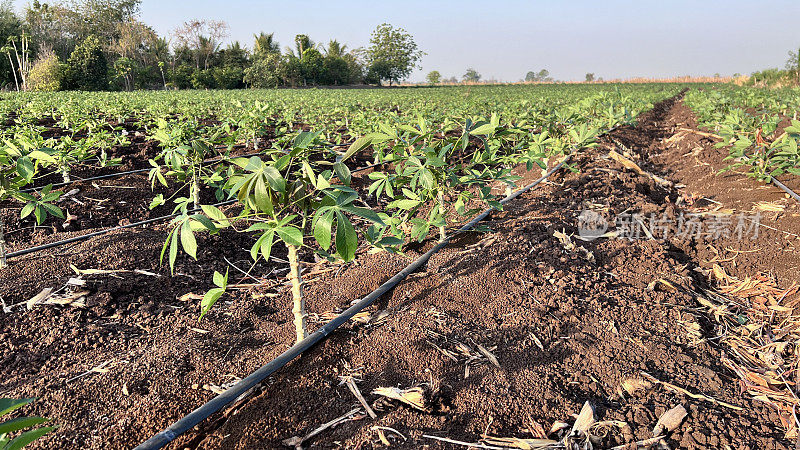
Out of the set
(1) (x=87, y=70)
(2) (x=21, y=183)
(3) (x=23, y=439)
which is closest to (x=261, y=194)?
(3) (x=23, y=439)

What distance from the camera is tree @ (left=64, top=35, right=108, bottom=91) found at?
87.8 feet

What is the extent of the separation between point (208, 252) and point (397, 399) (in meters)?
2.12

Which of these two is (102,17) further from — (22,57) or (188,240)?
(188,240)

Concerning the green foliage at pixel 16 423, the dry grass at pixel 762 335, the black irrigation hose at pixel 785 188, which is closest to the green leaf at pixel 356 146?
the green foliage at pixel 16 423

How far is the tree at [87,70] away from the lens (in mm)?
26766

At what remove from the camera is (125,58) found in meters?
29.4

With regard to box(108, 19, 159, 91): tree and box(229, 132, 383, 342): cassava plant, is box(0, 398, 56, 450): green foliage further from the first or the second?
box(108, 19, 159, 91): tree

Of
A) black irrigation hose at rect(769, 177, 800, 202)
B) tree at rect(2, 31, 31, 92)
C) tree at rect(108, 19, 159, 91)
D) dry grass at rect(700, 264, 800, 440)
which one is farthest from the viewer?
tree at rect(108, 19, 159, 91)

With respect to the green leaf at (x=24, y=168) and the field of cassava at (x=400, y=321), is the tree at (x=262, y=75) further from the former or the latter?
the green leaf at (x=24, y=168)

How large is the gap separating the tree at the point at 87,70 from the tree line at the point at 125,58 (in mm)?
50

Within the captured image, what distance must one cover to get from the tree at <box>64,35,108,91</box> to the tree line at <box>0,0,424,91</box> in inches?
2.0

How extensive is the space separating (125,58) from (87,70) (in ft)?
8.43

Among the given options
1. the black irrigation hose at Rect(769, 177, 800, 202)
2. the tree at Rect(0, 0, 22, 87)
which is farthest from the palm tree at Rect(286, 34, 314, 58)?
the black irrigation hose at Rect(769, 177, 800, 202)

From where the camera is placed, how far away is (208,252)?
3.25 meters
